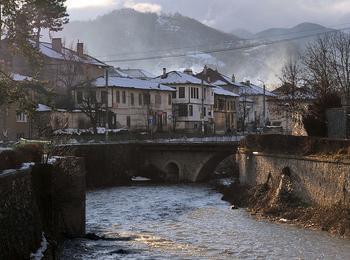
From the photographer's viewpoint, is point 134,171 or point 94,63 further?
point 94,63

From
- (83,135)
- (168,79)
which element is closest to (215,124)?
(168,79)

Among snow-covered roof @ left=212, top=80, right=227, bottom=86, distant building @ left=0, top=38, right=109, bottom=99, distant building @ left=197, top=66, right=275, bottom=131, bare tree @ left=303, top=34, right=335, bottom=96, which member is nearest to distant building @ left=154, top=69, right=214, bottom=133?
distant building @ left=0, top=38, right=109, bottom=99

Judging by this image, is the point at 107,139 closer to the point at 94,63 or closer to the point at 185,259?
the point at 94,63

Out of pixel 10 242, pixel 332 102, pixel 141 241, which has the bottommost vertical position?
pixel 141 241

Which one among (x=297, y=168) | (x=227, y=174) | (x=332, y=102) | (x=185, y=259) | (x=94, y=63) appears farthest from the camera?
(x=94, y=63)

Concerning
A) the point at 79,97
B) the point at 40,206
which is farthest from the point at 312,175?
the point at 79,97

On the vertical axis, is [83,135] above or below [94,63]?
below

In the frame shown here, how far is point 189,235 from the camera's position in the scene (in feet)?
98.9

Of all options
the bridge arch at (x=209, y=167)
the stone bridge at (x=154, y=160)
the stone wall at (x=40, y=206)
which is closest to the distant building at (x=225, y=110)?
the bridge arch at (x=209, y=167)

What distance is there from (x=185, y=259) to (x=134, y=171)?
138 feet

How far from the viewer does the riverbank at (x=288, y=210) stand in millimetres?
28722

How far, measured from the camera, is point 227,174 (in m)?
69.7

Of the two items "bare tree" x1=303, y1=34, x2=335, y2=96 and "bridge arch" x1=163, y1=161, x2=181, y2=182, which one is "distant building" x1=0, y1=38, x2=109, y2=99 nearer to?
"bridge arch" x1=163, y1=161, x2=181, y2=182

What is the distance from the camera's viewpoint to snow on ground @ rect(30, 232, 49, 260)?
19.1 metres
